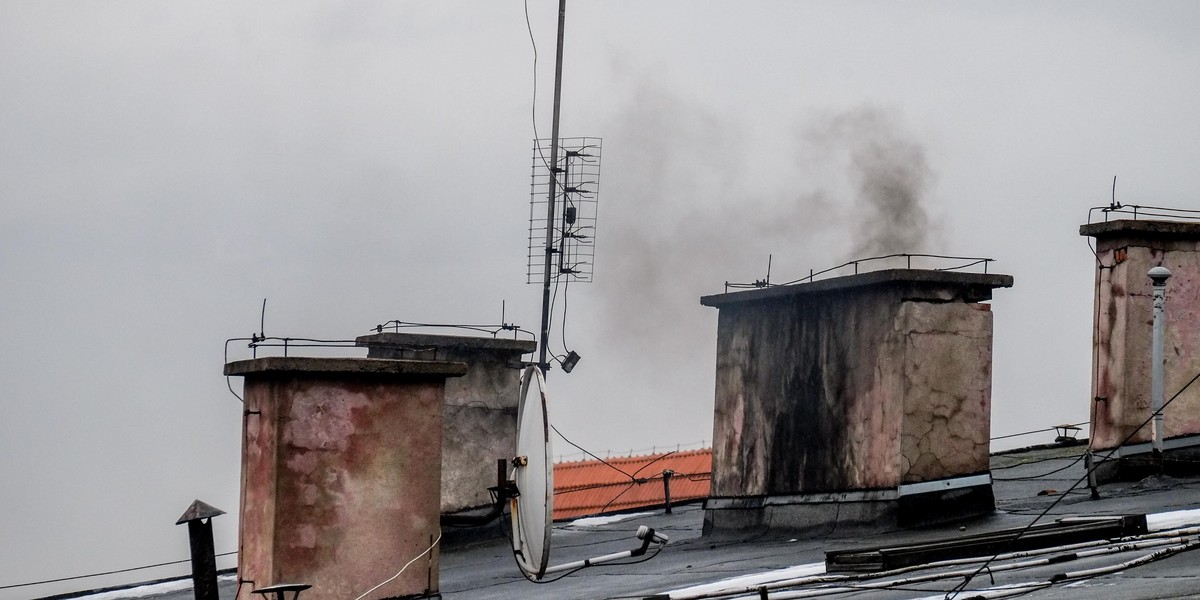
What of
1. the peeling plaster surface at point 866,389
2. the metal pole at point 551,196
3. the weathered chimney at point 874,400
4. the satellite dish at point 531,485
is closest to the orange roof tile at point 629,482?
the metal pole at point 551,196

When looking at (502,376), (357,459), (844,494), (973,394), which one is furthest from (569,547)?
(357,459)

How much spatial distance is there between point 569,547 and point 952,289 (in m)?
6.75

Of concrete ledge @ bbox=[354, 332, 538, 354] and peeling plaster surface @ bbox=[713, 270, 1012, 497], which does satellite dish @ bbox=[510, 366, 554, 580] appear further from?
concrete ledge @ bbox=[354, 332, 538, 354]

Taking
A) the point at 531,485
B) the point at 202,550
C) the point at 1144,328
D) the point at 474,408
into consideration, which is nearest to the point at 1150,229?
the point at 1144,328

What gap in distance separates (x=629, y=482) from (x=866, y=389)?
1668cm

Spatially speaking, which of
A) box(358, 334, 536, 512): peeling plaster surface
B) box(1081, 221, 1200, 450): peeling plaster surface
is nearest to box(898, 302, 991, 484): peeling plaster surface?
Answer: box(1081, 221, 1200, 450): peeling plaster surface

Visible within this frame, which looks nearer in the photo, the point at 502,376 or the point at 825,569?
the point at 825,569

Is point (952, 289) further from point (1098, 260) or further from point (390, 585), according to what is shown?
point (390, 585)

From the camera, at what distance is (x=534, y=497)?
13.4m

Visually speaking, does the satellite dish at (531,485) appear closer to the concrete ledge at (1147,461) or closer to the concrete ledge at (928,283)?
the concrete ledge at (928,283)

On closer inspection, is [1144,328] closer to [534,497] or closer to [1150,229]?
[1150,229]

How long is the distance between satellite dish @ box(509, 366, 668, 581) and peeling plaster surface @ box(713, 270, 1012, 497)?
571 centimetres

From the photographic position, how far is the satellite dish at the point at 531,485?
1289cm

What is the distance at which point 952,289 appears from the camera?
60.7 ft
